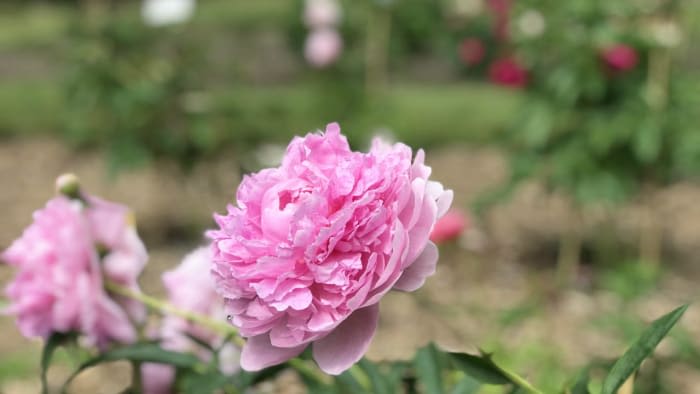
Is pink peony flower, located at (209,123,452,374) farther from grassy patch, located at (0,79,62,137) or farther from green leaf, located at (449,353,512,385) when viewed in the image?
grassy patch, located at (0,79,62,137)

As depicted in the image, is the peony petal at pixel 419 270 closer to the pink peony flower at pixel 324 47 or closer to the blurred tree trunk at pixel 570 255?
the blurred tree trunk at pixel 570 255

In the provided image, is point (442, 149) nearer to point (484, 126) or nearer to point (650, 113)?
point (484, 126)

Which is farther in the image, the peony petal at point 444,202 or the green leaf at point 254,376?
the green leaf at point 254,376

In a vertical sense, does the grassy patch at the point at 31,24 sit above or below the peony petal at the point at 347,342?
below

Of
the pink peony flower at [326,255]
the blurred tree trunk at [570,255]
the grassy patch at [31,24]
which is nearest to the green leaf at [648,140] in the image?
the blurred tree trunk at [570,255]

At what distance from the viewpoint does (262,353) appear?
0.44 metres

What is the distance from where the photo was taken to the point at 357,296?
417 mm

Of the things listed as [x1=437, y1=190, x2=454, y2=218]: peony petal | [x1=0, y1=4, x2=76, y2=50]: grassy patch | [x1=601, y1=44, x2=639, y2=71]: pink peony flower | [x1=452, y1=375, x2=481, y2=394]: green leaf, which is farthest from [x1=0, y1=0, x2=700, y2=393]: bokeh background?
[x1=0, y1=4, x2=76, y2=50]: grassy patch

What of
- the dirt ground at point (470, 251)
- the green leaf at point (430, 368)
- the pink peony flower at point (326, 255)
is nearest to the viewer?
the pink peony flower at point (326, 255)

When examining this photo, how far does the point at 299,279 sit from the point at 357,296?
25 mm

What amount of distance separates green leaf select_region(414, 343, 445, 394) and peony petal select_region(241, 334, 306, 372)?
0.13 m

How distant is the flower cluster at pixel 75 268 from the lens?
63cm

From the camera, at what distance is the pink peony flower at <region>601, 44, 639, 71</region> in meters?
2.57

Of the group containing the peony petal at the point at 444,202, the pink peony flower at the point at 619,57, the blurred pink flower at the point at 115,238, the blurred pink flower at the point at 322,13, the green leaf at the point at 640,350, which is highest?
the peony petal at the point at 444,202
